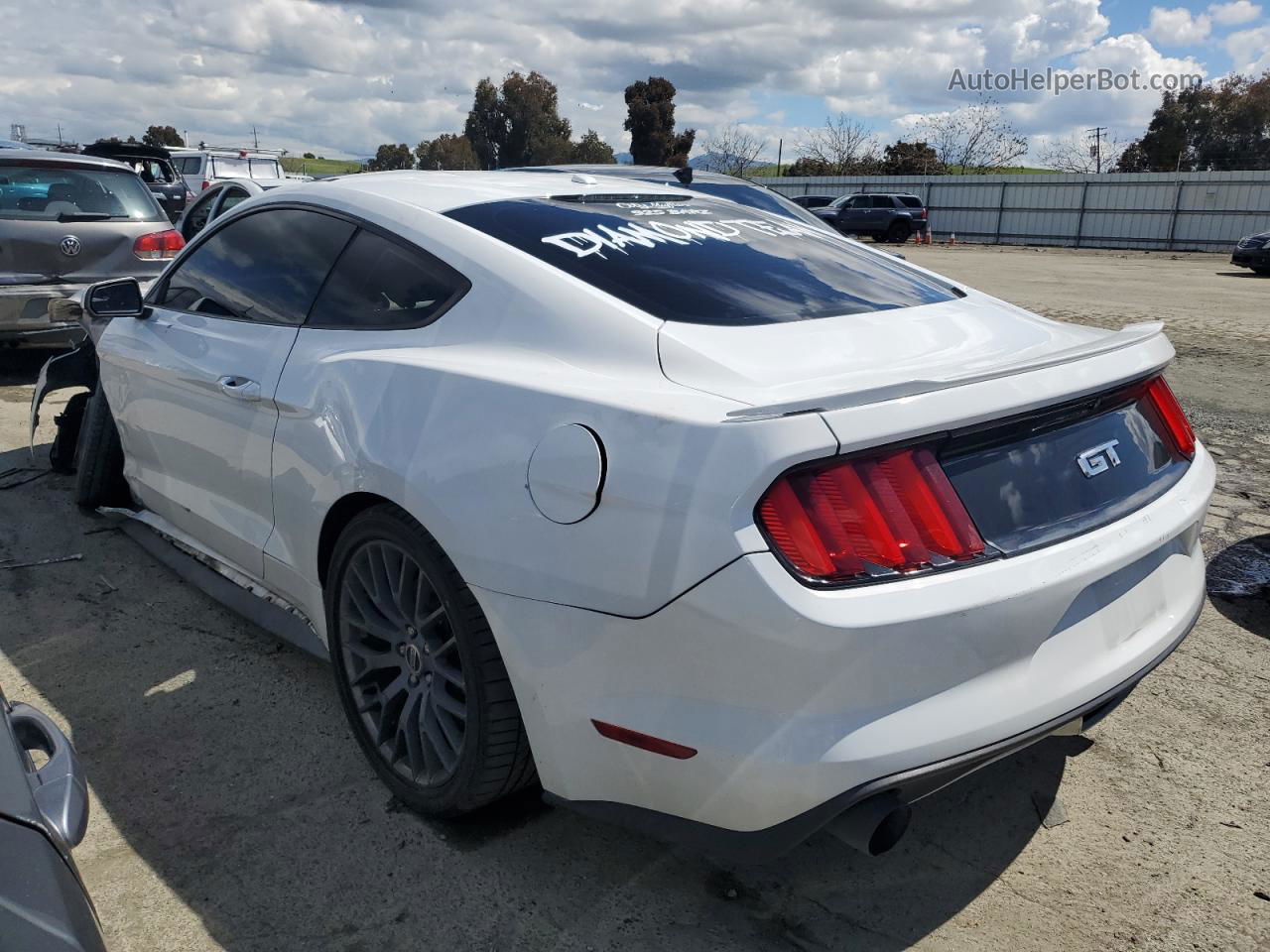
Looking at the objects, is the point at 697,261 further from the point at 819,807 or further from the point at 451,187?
the point at 819,807

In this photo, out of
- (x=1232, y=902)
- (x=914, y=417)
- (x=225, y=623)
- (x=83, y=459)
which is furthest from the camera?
(x=83, y=459)

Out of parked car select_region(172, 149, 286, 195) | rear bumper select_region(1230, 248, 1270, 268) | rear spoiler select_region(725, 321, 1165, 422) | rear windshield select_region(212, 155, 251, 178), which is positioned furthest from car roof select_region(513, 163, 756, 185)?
rear bumper select_region(1230, 248, 1270, 268)

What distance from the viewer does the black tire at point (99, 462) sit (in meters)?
4.19

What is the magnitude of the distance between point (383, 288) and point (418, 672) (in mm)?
1033

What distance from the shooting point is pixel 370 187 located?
2.91 meters

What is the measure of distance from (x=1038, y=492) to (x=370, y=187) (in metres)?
2.08

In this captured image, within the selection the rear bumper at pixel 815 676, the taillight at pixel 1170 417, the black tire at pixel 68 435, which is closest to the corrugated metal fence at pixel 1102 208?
the taillight at pixel 1170 417

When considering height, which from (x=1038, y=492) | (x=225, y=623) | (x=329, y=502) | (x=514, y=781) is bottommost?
(x=225, y=623)

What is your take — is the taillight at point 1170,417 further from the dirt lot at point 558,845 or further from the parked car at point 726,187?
the parked car at point 726,187

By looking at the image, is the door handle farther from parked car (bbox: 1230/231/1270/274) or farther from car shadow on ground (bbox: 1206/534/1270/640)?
parked car (bbox: 1230/231/1270/274)

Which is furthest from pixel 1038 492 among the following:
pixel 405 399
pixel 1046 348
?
pixel 405 399

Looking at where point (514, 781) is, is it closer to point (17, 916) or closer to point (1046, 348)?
point (17, 916)

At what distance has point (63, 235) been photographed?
290 inches

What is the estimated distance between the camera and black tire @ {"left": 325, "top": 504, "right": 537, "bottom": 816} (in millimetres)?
2133
